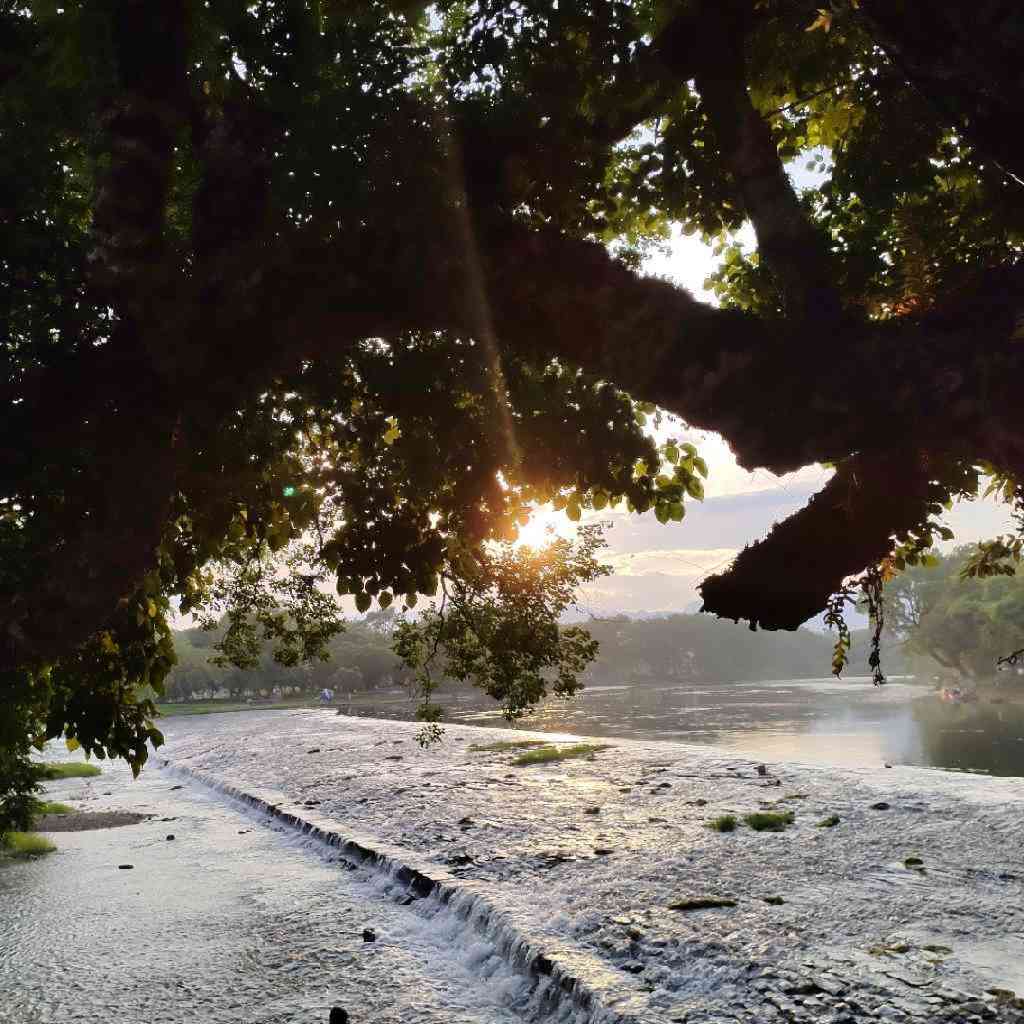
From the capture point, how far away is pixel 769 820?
1808 cm

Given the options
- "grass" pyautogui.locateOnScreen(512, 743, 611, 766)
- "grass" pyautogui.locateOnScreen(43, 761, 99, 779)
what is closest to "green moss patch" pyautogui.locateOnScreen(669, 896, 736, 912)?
"grass" pyautogui.locateOnScreen(512, 743, 611, 766)

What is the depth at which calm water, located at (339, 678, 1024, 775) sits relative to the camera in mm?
42156

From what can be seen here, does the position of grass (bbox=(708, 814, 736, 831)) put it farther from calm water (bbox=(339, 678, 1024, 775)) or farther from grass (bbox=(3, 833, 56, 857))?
grass (bbox=(3, 833, 56, 857))

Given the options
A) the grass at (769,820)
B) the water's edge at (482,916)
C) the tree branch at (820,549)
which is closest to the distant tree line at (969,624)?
the grass at (769,820)

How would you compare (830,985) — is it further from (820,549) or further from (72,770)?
(72,770)

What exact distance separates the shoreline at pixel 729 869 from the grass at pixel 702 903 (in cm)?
9

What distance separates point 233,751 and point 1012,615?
7826 centimetres

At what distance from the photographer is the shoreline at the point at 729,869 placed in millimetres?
9500

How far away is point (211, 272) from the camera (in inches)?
305

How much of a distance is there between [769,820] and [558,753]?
15971 mm

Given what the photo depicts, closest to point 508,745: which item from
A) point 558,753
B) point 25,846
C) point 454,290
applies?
point 558,753

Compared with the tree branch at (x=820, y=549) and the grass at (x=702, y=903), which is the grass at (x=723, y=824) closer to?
the grass at (x=702, y=903)

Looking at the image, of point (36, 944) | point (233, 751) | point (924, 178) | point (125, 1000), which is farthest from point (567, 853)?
point (233, 751)

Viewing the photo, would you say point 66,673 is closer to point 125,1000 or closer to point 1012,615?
point 125,1000
